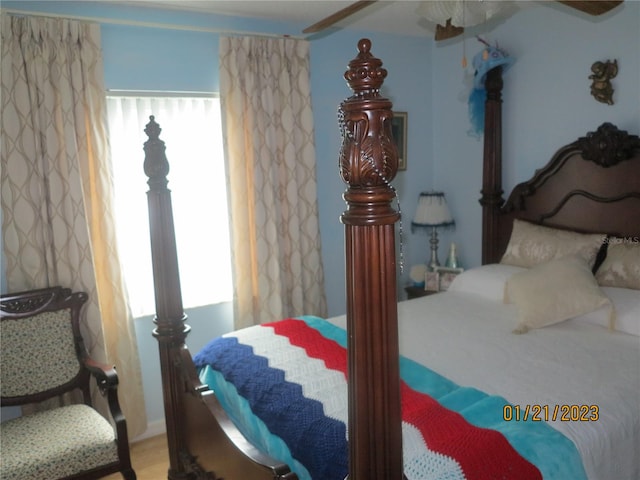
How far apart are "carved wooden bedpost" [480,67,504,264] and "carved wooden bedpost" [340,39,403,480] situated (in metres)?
2.71

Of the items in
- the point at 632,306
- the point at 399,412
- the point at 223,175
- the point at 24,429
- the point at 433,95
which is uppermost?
the point at 433,95

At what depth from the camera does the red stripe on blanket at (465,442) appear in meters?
1.31

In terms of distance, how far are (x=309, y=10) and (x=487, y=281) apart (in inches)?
78.0

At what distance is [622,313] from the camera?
2215mm

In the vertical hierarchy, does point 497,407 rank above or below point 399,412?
below

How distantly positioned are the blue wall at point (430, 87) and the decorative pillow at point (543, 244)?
1.62ft

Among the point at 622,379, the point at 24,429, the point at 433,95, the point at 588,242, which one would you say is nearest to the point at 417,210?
the point at 433,95

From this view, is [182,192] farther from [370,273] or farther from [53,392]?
[370,273]

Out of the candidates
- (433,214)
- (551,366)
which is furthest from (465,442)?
(433,214)

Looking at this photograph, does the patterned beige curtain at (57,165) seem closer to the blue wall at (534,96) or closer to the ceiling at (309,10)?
the ceiling at (309,10)

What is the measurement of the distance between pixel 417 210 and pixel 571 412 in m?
2.31

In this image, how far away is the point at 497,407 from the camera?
1.57 m

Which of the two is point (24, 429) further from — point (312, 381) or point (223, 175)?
point (223, 175)
